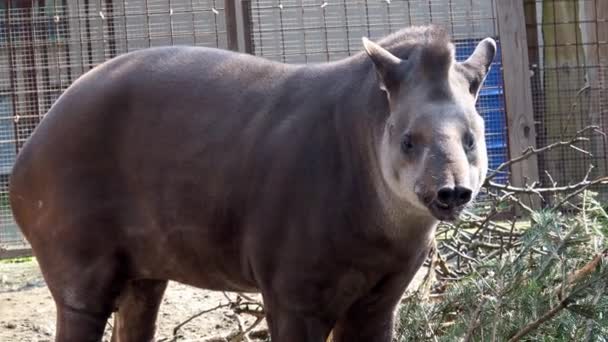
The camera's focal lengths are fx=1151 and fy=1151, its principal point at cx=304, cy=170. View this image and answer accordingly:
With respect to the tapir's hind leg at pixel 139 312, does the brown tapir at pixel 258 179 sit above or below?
above

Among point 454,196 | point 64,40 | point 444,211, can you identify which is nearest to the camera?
point 454,196

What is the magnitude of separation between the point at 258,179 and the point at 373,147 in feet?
1.69

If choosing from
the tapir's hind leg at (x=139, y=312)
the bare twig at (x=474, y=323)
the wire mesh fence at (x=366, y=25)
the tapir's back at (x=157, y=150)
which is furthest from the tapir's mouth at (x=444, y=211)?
the wire mesh fence at (x=366, y=25)

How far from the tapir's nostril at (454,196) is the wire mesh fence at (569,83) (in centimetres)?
552

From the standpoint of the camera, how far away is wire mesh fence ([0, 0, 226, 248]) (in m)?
9.15

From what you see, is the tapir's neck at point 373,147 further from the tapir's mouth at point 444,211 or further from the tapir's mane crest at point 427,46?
the tapir's mouth at point 444,211

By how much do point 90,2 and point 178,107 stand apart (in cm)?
462

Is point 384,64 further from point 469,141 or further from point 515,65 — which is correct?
point 515,65

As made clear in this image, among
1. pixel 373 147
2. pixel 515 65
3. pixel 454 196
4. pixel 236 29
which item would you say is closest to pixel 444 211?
pixel 454 196

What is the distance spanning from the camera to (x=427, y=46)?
14.4 ft

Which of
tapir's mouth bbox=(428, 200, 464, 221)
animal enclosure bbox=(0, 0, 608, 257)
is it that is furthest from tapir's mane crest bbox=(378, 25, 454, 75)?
animal enclosure bbox=(0, 0, 608, 257)

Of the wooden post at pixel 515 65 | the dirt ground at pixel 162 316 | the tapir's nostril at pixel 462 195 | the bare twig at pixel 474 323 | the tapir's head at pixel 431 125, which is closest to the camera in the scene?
the tapir's nostril at pixel 462 195

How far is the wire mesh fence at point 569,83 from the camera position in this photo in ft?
30.6

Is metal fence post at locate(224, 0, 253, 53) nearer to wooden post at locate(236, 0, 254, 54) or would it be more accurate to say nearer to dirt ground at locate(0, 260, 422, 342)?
wooden post at locate(236, 0, 254, 54)
